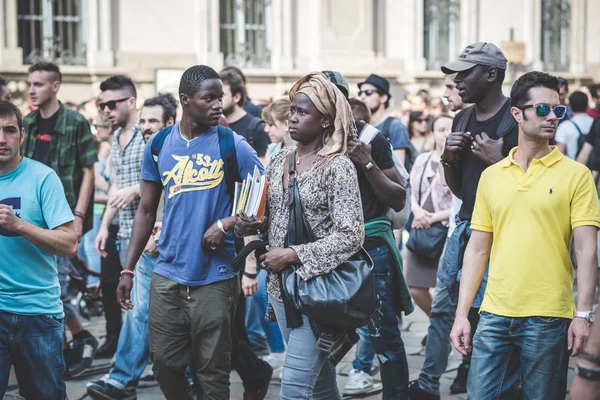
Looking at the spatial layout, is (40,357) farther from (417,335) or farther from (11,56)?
(11,56)

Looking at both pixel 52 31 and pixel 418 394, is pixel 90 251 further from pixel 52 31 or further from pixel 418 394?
pixel 52 31

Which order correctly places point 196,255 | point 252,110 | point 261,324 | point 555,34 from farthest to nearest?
point 555,34 → point 252,110 → point 261,324 → point 196,255

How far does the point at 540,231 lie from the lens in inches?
169

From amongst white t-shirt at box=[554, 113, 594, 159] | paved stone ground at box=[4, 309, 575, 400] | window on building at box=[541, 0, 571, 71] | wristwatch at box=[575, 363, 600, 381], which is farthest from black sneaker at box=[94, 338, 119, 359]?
window on building at box=[541, 0, 571, 71]

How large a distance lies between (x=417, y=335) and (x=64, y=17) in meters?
13.5

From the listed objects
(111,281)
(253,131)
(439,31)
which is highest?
(439,31)

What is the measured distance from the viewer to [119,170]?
7.00m

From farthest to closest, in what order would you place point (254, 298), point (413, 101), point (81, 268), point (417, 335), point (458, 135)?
1. point (413, 101)
2. point (81, 268)
3. point (417, 335)
4. point (254, 298)
5. point (458, 135)

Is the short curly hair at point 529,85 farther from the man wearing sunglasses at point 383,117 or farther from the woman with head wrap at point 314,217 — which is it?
the man wearing sunglasses at point 383,117

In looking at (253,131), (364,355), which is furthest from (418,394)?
(253,131)

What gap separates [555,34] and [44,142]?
21.9 m

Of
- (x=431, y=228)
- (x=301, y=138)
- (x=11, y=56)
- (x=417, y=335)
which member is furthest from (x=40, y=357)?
(x=11, y=56)

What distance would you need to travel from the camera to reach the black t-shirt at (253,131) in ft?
24.2

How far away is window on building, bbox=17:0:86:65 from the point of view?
63.4ft
